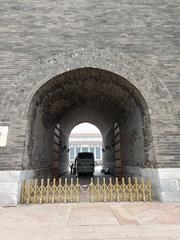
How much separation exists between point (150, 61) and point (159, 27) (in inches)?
81.6

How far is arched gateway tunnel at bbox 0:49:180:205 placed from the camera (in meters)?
7.16

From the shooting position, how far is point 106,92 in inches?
420

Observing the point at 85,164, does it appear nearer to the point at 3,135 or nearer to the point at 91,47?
the point at 3,135

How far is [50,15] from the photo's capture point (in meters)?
9.40

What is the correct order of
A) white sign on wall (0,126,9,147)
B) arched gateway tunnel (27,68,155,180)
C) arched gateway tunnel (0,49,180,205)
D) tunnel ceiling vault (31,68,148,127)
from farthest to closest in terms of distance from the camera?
tunnel ceiling vault (31,68,148,127)
arched gateway tunnel (27,68,155,180)
white sign on wall (0,126,9,147)
arched gateway tunnel (0,49,180,205)

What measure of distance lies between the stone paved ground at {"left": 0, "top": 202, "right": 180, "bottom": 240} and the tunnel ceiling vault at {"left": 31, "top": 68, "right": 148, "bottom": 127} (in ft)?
13.2

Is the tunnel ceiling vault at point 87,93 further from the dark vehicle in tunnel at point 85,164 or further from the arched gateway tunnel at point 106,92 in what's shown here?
the dark vehicle in tunnel at point 85,164

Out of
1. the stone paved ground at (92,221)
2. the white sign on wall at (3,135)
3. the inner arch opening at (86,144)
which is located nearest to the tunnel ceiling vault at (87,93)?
the white sign on wall at (3,135)

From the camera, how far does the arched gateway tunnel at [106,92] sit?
7.16 meters

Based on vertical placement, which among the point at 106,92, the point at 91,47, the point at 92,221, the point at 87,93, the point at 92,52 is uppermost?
the point at 91,47

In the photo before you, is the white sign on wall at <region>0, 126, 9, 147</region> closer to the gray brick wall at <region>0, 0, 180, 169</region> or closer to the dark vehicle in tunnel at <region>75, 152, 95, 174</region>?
the gray brick wall at <region>0, 0, 180, 169</region>

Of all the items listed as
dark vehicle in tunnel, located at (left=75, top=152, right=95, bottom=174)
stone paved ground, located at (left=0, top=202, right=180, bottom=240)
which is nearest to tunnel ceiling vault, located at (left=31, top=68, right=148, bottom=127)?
stone paved ground, located at (left=0, top=202, right=180, bottom=240)

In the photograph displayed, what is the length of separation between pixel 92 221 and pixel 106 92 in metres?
7.14

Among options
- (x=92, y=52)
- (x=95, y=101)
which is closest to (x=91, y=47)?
(x=92, y=52)
